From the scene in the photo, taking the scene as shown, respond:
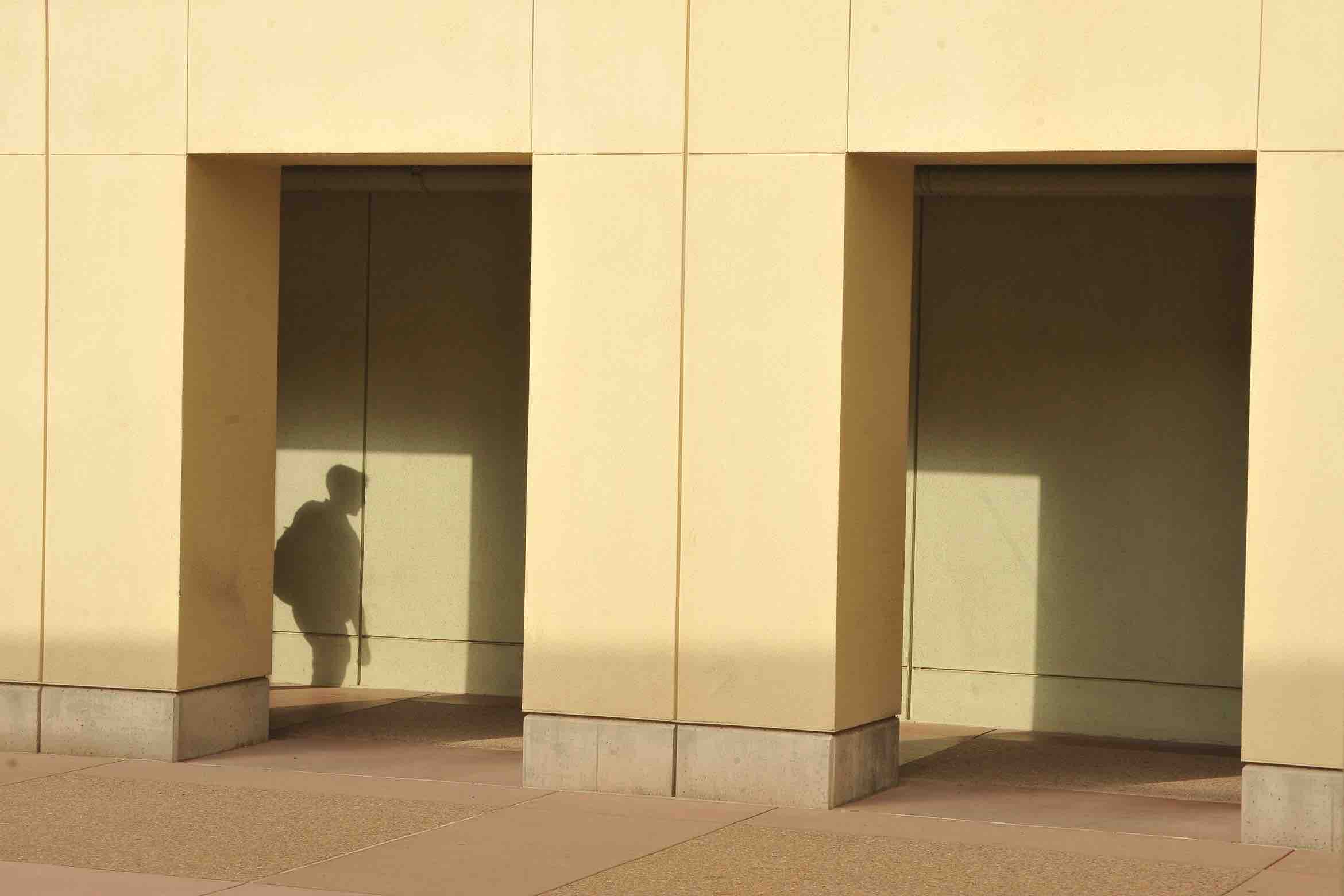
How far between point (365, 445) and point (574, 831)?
5.47 metres

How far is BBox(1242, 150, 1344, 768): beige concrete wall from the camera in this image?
8.20 meters

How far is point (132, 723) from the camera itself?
1000 centimetres

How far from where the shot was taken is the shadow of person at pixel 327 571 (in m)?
13.4

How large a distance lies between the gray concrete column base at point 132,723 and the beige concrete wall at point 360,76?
9.67ft

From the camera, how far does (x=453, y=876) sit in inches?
295

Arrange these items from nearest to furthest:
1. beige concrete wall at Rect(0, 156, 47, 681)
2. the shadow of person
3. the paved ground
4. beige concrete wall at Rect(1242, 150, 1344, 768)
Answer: the paved ground
beige concrete wall at Rect(1242, 150, 1344, 768)
beige concrete wall at Rect(0, 156, 47, 681)
the shadow of person

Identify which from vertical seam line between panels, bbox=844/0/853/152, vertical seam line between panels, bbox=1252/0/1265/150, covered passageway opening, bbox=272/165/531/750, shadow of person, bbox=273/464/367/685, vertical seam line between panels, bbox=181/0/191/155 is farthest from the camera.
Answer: shadow of person, bbox=273/464/367/685

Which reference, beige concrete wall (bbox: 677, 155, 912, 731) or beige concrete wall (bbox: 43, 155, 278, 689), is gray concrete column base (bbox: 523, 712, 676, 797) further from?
beige concrete wall (bbox: 43, 155, 278, 689)

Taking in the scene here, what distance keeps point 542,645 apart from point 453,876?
6.76 feet

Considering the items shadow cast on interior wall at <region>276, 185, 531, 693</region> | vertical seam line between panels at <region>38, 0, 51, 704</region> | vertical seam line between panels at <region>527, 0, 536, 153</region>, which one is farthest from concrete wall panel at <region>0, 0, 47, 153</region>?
shadow cast on interior wall at <region>276, 185, 531, 693</region>

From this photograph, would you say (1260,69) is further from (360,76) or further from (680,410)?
(360,76)

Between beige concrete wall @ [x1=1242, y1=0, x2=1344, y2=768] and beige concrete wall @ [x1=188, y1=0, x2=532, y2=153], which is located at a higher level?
beige concrete wall @ [x1=188, y1=0, x2=532, y2=153]

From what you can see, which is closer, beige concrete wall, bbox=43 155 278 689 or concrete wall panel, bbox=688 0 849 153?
concrete wall panel, bbox=688 0 849 153

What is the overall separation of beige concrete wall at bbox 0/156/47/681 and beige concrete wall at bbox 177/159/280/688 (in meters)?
0.84
